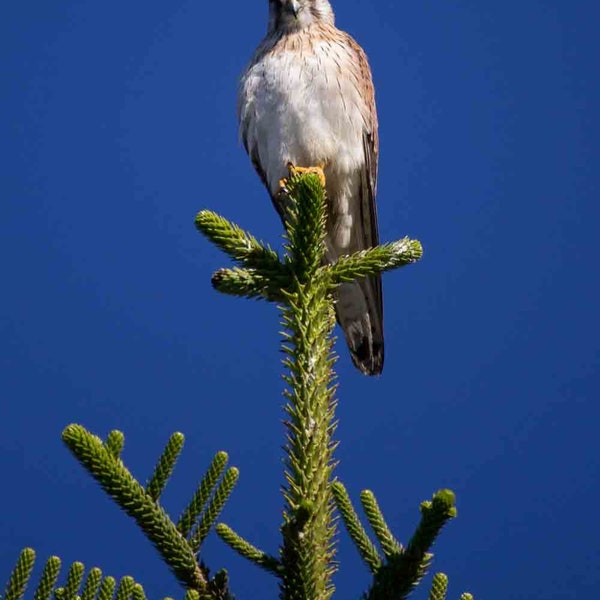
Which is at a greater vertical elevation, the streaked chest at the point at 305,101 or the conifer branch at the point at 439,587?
the streaked chest at the point at 305,101

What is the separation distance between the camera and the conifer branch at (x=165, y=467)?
1.52 metres

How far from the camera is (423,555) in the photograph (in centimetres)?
130

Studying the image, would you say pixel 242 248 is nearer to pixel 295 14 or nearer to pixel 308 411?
pixel 308 411

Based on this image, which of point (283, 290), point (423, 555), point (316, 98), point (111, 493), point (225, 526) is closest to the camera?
point (423, 555)

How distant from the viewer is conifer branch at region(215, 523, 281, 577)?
1447mm

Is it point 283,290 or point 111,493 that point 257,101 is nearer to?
point 283,290

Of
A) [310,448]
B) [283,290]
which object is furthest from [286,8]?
[310,448]

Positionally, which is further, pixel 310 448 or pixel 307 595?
pixel 310 448

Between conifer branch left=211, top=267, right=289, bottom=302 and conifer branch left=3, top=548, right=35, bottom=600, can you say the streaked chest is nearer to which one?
conifer branch left=211, top=267, right=289, bottom=302

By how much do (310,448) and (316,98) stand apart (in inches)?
118

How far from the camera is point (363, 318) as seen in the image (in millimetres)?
4375

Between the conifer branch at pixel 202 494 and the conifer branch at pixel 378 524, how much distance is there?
334 millimetres

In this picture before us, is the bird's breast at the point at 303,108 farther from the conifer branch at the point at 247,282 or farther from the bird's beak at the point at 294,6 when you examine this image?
the conifer branch at the point at 247,282

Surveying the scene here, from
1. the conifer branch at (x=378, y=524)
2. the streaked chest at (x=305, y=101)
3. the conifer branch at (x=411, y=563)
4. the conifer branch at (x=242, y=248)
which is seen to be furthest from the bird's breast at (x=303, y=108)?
the conifer branch at (x=411, y=563)
